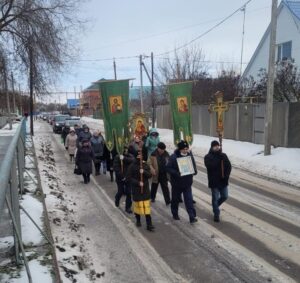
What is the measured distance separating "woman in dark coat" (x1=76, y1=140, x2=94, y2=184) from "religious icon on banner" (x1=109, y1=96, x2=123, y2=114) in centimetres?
276

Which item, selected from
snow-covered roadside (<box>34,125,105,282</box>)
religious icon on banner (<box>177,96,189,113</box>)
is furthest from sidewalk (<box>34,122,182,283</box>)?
religious icon on banner (<box>177,96,189,113</box>)

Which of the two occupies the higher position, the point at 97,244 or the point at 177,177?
the point at 177,177

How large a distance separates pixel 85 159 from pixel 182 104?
3685 millimetres

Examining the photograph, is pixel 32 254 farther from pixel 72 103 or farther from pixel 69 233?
pixel 72 103

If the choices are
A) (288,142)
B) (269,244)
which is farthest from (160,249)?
(288,142)

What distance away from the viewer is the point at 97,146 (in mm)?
15328

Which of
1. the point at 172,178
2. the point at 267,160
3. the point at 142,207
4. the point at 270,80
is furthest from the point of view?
the point at 270,80

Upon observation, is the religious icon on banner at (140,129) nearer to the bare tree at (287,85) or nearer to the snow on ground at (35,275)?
the snow on ground at (35,275)

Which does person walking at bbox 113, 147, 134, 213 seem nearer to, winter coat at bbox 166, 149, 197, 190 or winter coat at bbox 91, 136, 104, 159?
winter coat at bbox 166, 149, 197, 190

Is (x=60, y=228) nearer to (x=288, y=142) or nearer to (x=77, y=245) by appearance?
(x=77, y=245)

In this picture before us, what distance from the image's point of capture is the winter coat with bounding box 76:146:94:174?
45.3 feet

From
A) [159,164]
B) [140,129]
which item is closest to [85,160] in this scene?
[140,129]

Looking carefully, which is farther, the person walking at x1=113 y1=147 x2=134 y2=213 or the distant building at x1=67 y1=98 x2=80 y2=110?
the distant building at x1=67 y1=98 x2=80 y2=110

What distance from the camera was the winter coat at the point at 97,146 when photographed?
1522 centimetres
